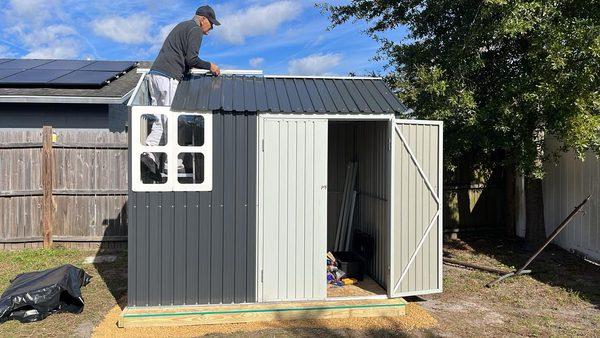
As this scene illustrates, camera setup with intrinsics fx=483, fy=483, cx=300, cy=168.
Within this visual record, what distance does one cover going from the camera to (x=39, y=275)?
17.9ft

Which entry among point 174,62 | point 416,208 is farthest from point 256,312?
point 174,62

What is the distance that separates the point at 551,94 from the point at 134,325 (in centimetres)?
541

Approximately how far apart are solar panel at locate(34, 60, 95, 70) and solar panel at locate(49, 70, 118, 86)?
2.47ft

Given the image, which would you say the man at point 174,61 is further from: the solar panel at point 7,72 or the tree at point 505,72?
the solar panel at point 7,72

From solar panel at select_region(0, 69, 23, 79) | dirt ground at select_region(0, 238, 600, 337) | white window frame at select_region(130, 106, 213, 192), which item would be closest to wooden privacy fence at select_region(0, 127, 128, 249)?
dirt ground at select_region(0, 238, 600, 337)

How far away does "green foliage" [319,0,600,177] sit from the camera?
572 cm

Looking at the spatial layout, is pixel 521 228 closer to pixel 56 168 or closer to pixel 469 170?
pixel 469 170

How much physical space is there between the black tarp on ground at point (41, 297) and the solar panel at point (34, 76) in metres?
4.60

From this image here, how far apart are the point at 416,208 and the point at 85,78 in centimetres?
686

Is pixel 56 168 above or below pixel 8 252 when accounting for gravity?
above

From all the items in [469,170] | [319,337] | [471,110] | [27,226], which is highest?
[471,110]

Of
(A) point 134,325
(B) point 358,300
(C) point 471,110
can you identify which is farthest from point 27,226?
(C) point 471,110

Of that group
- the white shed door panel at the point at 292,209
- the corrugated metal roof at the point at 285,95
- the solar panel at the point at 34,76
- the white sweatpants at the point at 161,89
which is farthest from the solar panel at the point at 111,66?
the white shed door panel at the point at 292,209

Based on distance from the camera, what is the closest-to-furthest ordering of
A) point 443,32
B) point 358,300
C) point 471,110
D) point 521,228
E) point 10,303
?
point 10,303 < point 358,300 < point 471,110 < point 443,32 < point 521,228
